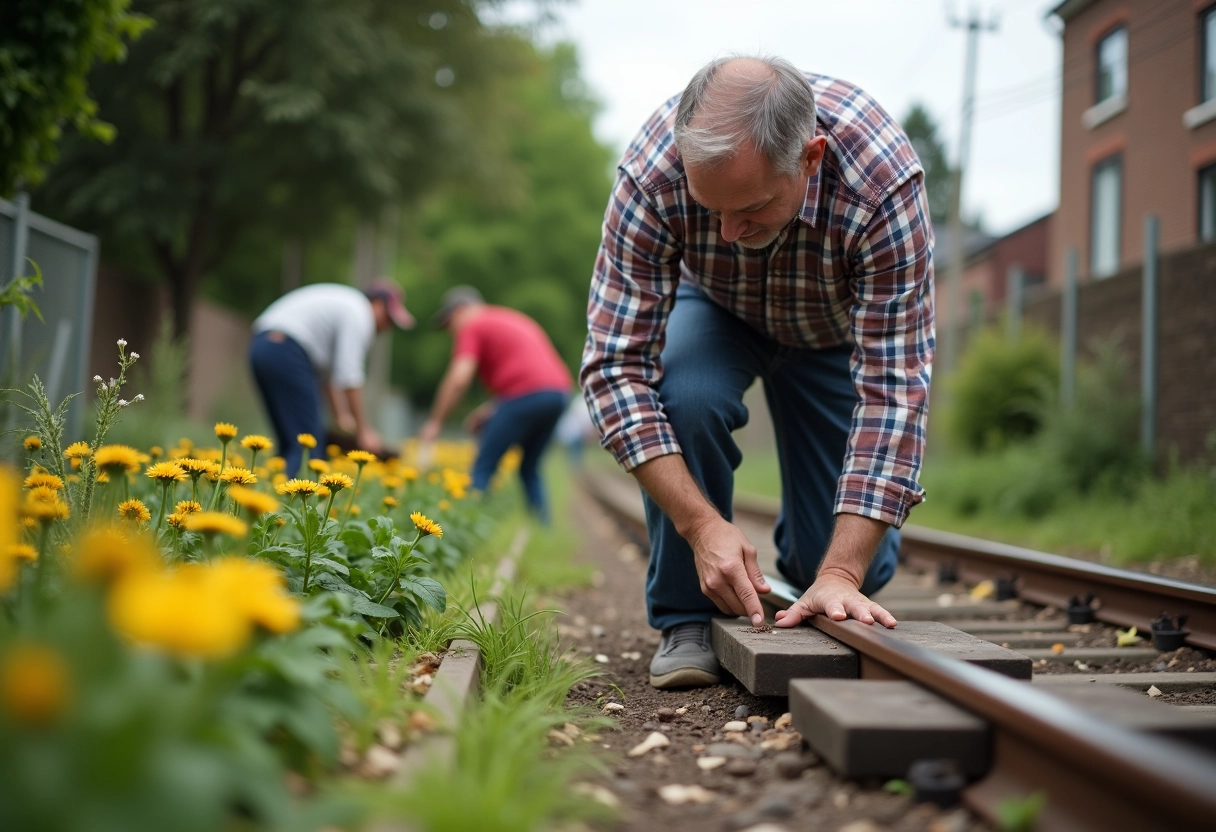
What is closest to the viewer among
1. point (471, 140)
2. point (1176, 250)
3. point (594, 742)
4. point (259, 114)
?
point (594, 742)

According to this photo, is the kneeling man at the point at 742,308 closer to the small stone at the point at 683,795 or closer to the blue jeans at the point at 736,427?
the blue jeans at the point at 736,427

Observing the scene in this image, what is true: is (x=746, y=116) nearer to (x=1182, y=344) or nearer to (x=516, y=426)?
(x=516, y=426)

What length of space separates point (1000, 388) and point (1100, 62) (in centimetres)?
404

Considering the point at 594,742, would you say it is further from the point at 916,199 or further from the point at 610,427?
the point at 916,199

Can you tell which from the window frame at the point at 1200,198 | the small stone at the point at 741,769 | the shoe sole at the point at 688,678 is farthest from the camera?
the window frame at the point at 1200,198

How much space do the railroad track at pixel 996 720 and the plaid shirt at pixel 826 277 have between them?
495 mm

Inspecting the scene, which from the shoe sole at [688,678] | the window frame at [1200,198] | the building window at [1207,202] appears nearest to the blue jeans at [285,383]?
the shoe sole at [688,678]

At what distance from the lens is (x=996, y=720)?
65.4 inches

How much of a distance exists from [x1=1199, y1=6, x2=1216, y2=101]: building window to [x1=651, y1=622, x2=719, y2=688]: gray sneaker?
738 cm

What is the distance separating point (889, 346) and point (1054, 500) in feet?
20.7

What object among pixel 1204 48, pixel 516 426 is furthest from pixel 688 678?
pixel 1204 48

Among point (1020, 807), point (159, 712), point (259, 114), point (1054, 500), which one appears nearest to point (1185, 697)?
point (1020, 807)

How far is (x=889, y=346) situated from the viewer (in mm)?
2777

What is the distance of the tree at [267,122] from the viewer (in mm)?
10469
